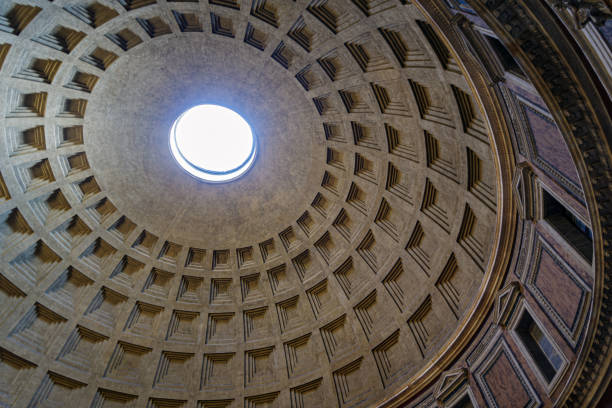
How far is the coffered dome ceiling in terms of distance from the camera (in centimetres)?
1661

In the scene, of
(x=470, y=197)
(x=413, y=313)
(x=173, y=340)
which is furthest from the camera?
(x=173, y=340)

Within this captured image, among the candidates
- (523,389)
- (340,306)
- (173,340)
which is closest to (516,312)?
(523,389)

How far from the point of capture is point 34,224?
20797 mm

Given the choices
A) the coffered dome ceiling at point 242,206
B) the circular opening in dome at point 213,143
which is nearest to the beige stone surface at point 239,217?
the coffered dome ceiling at point 242,206

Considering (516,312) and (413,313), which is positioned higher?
(413,313)

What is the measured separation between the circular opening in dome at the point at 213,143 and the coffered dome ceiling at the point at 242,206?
764 mm

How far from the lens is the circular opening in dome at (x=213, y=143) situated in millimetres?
23391

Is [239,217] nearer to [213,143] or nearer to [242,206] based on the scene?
[242,206]

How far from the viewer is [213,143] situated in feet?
87.4

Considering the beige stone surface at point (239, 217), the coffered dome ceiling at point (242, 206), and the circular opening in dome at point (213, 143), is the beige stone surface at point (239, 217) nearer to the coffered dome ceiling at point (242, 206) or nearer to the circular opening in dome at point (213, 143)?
the coffered dome ceiling at point (242, 206)

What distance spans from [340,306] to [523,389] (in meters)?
10.0

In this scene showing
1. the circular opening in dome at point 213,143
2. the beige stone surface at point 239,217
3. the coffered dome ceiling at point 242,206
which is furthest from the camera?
the circular opening in dome at point 213,143

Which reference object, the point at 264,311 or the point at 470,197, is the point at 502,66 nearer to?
the point at 470,197

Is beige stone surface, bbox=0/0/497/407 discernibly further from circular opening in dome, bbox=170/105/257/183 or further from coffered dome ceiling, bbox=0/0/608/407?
circular opening in dome, bbox=170/105/257/183
